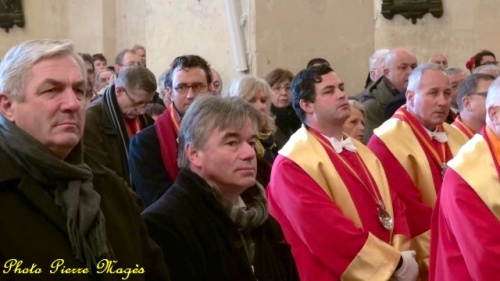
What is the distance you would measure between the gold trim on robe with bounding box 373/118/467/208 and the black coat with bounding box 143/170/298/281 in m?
2.36

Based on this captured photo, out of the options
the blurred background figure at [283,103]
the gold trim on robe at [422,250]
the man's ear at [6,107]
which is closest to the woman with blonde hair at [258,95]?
the gold trim on robe at [422,250]

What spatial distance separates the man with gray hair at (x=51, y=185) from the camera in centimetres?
317

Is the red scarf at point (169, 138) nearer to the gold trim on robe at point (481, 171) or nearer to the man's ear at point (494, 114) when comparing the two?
the gold trim on robe at point (481, 171)

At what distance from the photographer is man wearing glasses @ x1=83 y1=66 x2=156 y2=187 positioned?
21.9 ft

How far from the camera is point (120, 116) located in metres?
6.88

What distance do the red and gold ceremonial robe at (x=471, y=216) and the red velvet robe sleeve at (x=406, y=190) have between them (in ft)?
2.53

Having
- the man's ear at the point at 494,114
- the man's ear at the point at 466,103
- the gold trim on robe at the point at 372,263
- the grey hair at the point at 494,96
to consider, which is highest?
the grey hair at the point at 494,96

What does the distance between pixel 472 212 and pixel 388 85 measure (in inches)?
144

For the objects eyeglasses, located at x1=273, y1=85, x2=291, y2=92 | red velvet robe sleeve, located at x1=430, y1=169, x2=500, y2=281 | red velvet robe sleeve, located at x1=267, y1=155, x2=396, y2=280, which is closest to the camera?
red velvet robe sleeve, located at x1=430, y1=169, x2=500, y2=281

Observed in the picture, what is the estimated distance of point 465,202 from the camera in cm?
501

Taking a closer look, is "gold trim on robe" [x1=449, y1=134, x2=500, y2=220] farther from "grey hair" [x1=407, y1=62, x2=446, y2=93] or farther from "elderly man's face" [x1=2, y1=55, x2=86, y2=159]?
"elderly man's face" [x1=2, y1=55, x2=86, y2=159]

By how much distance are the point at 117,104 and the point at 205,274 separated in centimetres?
315

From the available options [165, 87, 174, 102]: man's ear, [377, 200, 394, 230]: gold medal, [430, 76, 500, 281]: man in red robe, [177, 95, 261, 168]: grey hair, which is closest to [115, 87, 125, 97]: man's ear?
[165, 87, 174, 102]: man's ear

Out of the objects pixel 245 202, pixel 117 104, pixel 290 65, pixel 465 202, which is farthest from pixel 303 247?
pixel 290 65
